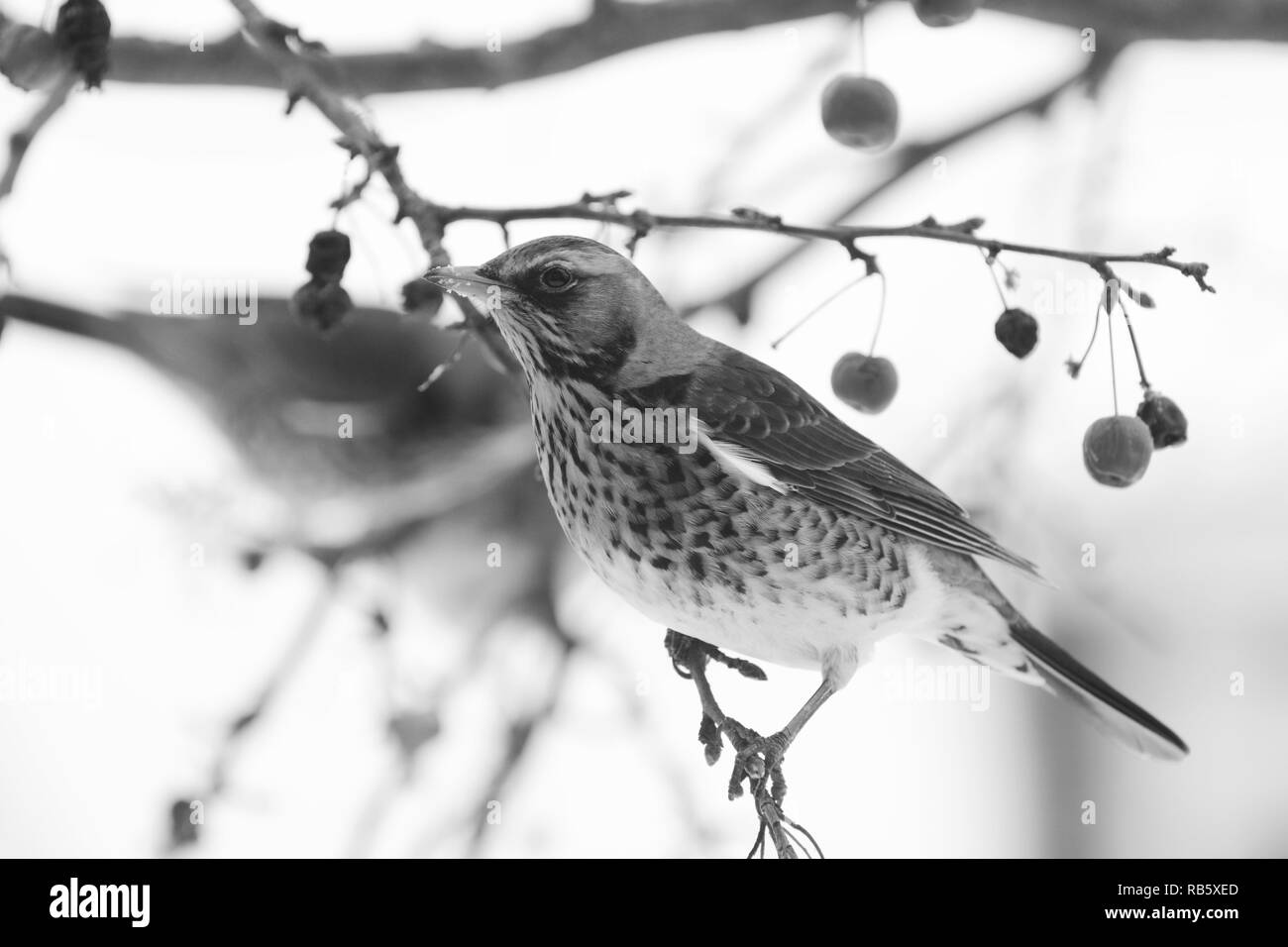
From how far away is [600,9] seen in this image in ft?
12.0

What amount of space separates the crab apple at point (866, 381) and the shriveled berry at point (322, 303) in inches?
41.2

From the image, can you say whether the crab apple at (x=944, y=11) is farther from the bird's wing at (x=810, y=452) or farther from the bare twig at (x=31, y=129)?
the bare twig at (x=31, y=129)

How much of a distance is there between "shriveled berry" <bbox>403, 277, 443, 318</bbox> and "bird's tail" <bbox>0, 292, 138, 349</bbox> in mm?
2040

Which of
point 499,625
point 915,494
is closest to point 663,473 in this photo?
point 915,494

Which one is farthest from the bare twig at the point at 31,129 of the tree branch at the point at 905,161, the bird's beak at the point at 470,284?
the tree branch at the point at 905,161

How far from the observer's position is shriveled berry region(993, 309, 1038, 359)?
2.41 m

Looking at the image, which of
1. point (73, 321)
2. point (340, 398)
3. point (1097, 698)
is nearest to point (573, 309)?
point (1097, 698)

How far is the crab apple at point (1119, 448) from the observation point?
8.18 ft

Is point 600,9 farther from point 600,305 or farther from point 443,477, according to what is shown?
point 443,477

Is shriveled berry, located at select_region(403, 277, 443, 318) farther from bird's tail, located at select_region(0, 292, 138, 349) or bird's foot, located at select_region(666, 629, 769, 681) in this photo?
bird's tail, located at select_region(0, 292, 138, 349)

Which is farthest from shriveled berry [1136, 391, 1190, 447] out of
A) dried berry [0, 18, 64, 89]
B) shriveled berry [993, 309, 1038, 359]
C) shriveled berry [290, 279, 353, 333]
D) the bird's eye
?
dried berry [0, 18, 64, 89]

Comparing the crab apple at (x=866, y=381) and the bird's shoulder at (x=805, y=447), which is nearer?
the crab apple at (x=866, y=381)

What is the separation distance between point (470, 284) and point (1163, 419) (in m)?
1.32

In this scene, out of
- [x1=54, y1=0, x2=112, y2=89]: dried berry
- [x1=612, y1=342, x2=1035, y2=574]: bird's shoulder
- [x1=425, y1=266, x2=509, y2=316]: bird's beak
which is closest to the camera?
[x1=54, y1=0, x2=112, y2=89]: dried berry
